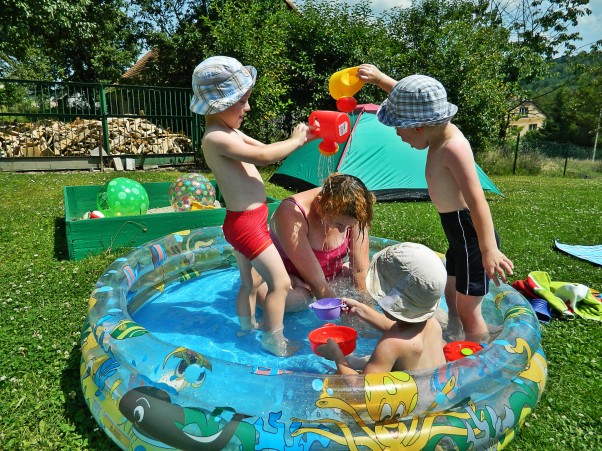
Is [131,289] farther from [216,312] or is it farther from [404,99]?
[404,99]

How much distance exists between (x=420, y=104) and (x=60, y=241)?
177 inches

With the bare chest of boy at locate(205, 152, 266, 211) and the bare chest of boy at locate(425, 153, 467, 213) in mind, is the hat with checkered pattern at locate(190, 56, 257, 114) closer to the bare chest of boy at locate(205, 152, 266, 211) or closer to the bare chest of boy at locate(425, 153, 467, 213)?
the bare chest of boy at locate(205, 152, 266, 211)

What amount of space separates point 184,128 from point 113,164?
2.31 meters

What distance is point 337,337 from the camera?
272cm

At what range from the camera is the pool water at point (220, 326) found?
302cm

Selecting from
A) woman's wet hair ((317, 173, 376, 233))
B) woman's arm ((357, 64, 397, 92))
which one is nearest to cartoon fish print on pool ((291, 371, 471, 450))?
woman's wet hair ((317, 173, 376, 233))

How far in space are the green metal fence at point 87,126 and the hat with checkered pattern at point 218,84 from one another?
951 cm

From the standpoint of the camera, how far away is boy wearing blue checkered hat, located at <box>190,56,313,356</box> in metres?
2.70

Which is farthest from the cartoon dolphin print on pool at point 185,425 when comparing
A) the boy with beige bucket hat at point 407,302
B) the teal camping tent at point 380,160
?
the teal camping tent at point 380,160

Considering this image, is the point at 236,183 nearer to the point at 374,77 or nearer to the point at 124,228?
the point at 374,77

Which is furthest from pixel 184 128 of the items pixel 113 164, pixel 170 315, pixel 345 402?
pixel 345 402

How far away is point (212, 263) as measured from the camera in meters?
4.43

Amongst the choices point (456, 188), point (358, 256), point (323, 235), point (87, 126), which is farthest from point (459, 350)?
point (87, 126)

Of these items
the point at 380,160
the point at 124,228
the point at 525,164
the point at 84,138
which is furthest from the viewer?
the point at 525,164
